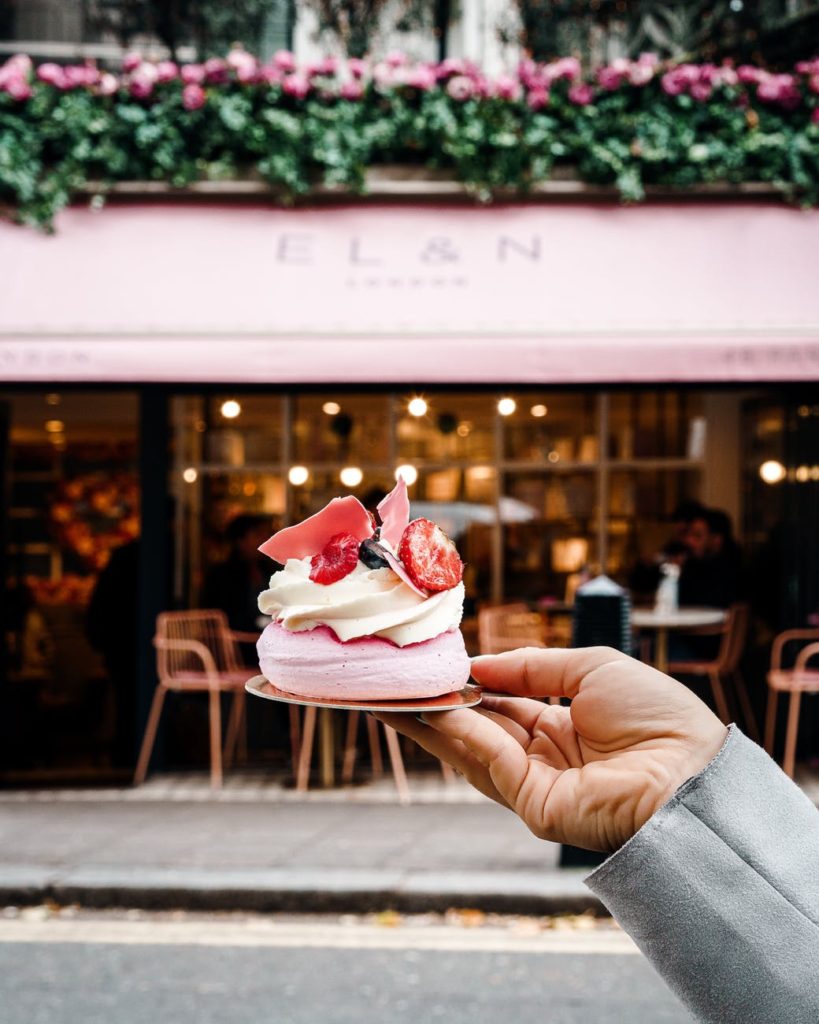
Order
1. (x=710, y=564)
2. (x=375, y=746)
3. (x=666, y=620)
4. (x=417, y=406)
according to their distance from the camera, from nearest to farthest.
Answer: (x=666, y=620) < (x=375, y=746) < (x=710, y=564) < (x=417, y=406)

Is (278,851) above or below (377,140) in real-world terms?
below

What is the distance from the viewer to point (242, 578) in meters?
9.53

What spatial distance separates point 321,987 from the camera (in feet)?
15.3

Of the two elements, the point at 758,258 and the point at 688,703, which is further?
the point at 758,258

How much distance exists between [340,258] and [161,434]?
6.09ft

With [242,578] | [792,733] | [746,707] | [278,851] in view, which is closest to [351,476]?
[242,578]

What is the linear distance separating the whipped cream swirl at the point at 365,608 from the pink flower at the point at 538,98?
6844 millimetres

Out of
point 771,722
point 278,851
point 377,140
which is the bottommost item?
point 278,851

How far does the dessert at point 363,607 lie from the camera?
7.27 ft

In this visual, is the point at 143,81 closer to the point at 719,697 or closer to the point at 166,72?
the point at 166,72

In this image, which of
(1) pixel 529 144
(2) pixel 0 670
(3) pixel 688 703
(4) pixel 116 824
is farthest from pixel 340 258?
(3) pixel 688 703

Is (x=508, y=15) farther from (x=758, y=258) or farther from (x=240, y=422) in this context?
(x=240, y=422)

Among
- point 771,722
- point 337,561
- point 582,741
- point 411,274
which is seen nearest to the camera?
point 582,741

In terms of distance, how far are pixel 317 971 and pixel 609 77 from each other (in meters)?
6.53
